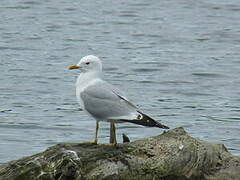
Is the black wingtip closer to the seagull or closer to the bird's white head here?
the seagull

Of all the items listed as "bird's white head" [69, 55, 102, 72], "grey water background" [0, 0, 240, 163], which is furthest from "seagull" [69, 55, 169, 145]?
"grey water background" [0, 0, 240, 163]

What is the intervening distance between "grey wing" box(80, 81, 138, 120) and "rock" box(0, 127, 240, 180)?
0.34 m

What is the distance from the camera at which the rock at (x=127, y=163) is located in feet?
24.3

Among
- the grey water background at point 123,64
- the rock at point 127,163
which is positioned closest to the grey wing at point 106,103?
the rock at point 127,163

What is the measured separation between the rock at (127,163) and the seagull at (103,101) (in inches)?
11.0

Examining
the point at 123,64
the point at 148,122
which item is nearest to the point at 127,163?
the point at 148,122

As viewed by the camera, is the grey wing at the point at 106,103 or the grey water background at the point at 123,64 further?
the grey water background at the point at 123,64

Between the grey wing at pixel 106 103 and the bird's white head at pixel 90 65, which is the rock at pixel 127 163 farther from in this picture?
the bird's white head at pixel 90 65

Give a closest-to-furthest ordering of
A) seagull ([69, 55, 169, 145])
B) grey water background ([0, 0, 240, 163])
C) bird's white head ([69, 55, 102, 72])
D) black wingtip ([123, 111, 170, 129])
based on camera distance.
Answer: black wingtip ([123, 111, 170, 129]) < seagull ([69, 55, 169, 145]) < bird's white head ([69, 55, 102, 72]) < grey water background ([0, 0, 240, 163])

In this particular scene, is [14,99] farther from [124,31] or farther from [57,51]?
[124,31]

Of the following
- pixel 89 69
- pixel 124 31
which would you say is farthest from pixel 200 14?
pixel 89 69

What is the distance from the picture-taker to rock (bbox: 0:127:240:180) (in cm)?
741

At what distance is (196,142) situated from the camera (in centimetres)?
798

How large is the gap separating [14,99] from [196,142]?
637cm
